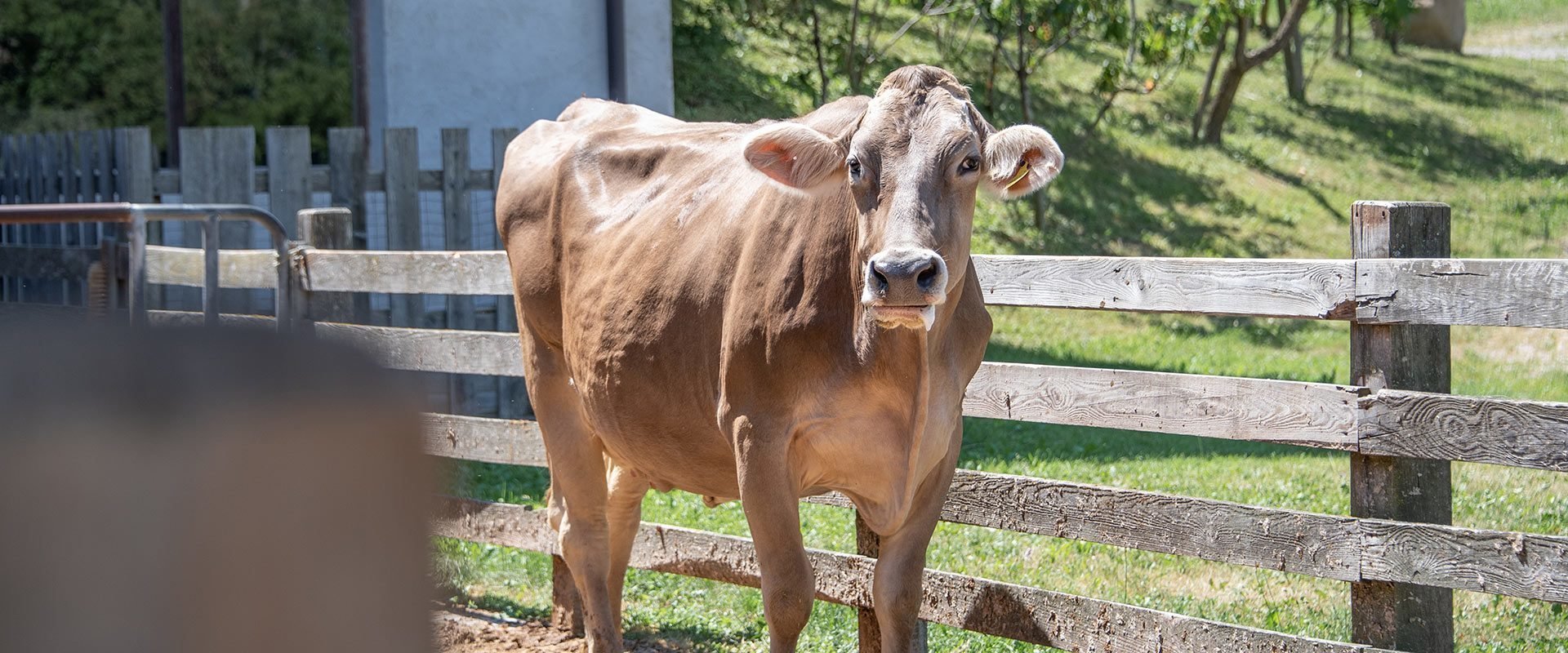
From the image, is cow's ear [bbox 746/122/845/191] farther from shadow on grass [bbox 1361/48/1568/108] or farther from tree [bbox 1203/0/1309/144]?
shadow on grass [bbox 1361/48/1568/108]

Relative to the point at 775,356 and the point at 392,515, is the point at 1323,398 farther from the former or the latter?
the point at 392,515

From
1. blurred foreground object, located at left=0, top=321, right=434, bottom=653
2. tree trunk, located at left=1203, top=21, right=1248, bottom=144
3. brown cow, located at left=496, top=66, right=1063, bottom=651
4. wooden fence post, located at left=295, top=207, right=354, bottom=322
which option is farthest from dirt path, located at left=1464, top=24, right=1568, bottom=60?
blurred foreground object, located at left=0, top=321, right=434, bottom=653

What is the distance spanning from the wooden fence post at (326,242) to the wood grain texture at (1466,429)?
15.5ft

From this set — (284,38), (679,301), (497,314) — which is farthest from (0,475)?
(284,38)

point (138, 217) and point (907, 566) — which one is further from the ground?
point (138, 217)

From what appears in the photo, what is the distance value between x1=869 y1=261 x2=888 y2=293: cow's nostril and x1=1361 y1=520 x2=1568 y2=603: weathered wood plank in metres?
1.66

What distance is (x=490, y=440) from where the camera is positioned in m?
6.35

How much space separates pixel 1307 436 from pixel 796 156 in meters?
1.70

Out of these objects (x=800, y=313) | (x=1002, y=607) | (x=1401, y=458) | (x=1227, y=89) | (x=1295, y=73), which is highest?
(x=1295, y=73)

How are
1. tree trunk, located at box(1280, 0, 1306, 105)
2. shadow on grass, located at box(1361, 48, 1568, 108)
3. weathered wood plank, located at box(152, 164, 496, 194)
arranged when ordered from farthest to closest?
shadow on grass, located at box(1361, 48, 1568, 108), tree trunk, located at box(1280, 0, 1306, 105), weathered wood plank, located at box(152, 164, 496, 194)

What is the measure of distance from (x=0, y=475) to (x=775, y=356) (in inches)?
119

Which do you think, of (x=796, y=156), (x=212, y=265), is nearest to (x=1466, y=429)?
(x=796, y=156)

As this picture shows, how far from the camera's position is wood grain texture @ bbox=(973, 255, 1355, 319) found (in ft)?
13.2

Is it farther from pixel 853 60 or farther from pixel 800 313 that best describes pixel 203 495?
pixel 853 60
